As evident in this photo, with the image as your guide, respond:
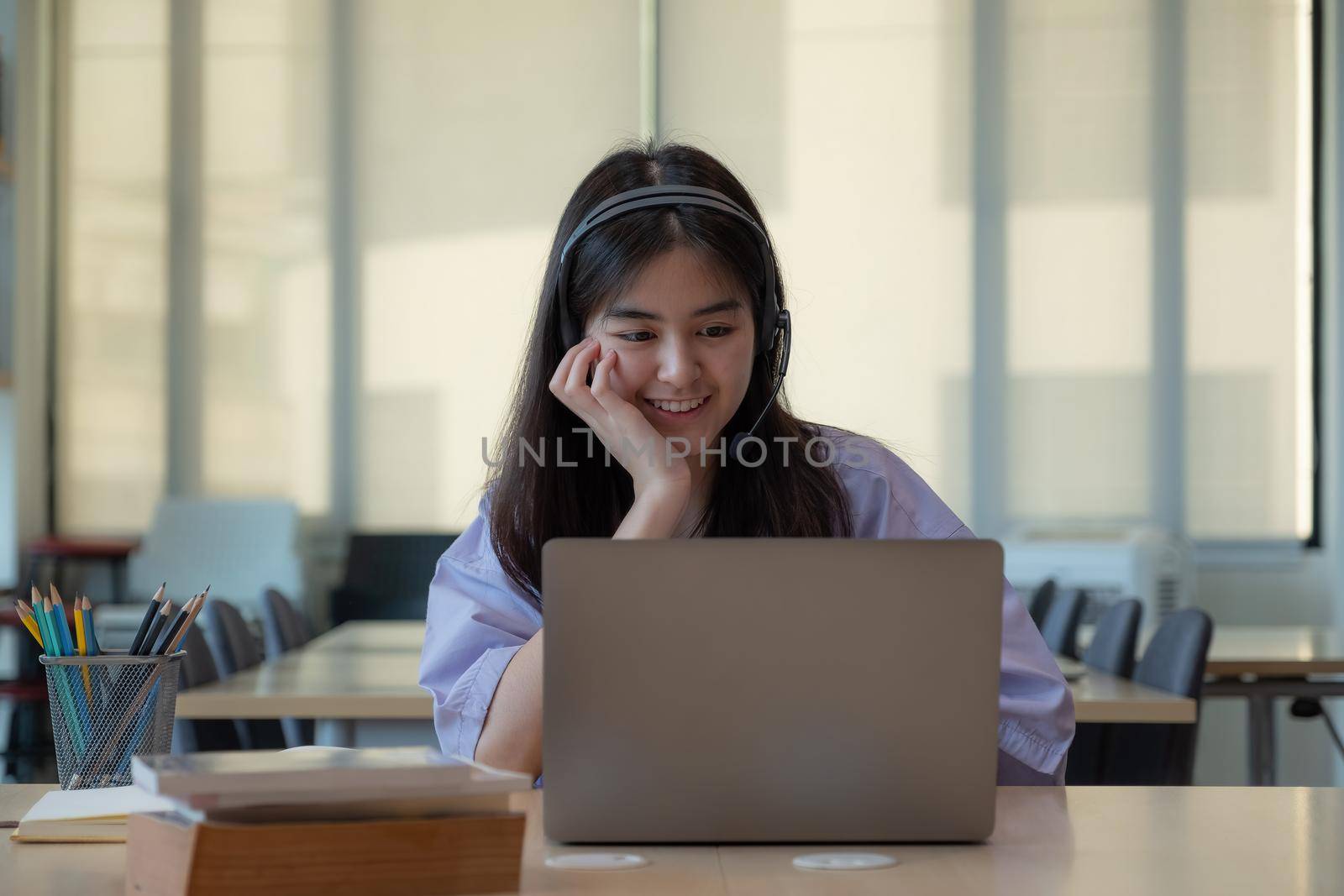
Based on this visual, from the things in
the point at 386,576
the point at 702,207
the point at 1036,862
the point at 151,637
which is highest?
the point at 702,207

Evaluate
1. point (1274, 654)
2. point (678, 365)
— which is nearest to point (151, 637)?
point (678, 365)

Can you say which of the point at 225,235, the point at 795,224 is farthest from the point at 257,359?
the point at 795,224

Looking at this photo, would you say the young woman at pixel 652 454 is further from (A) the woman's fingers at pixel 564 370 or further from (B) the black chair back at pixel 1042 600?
(B) the black chair back at pixel 1042 600

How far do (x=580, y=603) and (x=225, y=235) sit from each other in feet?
17.1

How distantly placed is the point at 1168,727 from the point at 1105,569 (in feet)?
8.09

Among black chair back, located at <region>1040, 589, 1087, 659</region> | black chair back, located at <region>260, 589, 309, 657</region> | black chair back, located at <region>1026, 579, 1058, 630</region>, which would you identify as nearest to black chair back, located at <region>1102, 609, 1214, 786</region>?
black chair back, located at <region>1040, 589, 1087, 659</region>

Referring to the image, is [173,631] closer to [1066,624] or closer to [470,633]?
[470,633]

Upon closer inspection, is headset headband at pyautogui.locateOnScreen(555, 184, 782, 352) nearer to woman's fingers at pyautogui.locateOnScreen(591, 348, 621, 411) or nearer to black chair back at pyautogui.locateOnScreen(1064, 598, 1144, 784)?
woman's fingers at pyautogui.locateOnScreen(591, 348, 621, 411)

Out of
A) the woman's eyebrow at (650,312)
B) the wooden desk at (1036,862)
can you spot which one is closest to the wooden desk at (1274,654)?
the woman's eyebrow at (650,312)

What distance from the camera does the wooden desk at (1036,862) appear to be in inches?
33.8

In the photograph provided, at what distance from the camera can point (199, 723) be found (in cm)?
234

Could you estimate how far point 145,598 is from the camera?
5.39 meters

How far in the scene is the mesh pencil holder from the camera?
1.16 m

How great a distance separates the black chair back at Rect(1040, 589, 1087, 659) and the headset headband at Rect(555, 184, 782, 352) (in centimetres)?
Answer: 179
